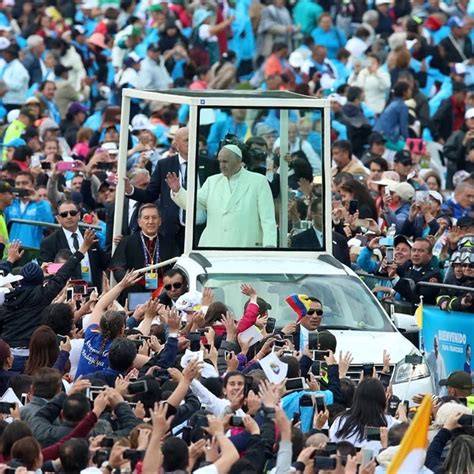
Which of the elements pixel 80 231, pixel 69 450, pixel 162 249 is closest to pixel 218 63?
pixel 80 231

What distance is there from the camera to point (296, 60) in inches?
1283

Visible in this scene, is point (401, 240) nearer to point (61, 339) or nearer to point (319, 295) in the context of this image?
point (319, 295)

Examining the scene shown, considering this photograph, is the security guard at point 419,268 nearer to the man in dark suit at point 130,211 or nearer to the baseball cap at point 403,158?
the man in dark suit at point 130,211

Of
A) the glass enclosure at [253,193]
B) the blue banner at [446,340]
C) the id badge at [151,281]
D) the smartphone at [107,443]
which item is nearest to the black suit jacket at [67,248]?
the id badge at [151,281]

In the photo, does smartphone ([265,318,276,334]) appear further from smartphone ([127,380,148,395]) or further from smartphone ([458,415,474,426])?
smartphone ([127,380,148,395])

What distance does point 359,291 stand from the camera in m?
16.6

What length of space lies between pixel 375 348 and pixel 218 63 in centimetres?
1737

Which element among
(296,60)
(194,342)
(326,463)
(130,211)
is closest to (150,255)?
(130,211)

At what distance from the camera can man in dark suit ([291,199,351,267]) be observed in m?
18.0

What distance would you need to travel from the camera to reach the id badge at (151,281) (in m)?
17.3

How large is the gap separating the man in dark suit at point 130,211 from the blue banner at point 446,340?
A: 317 centimetres

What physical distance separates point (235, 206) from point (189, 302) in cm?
222

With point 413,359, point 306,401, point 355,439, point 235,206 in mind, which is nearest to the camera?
point 355,439

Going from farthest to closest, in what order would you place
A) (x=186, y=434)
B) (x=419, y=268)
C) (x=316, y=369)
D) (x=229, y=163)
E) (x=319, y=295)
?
(x=419, y=268) → (x=229, y=163) → (x=319, y=295) → (x=316, y=369) → (x=186, y=434)
